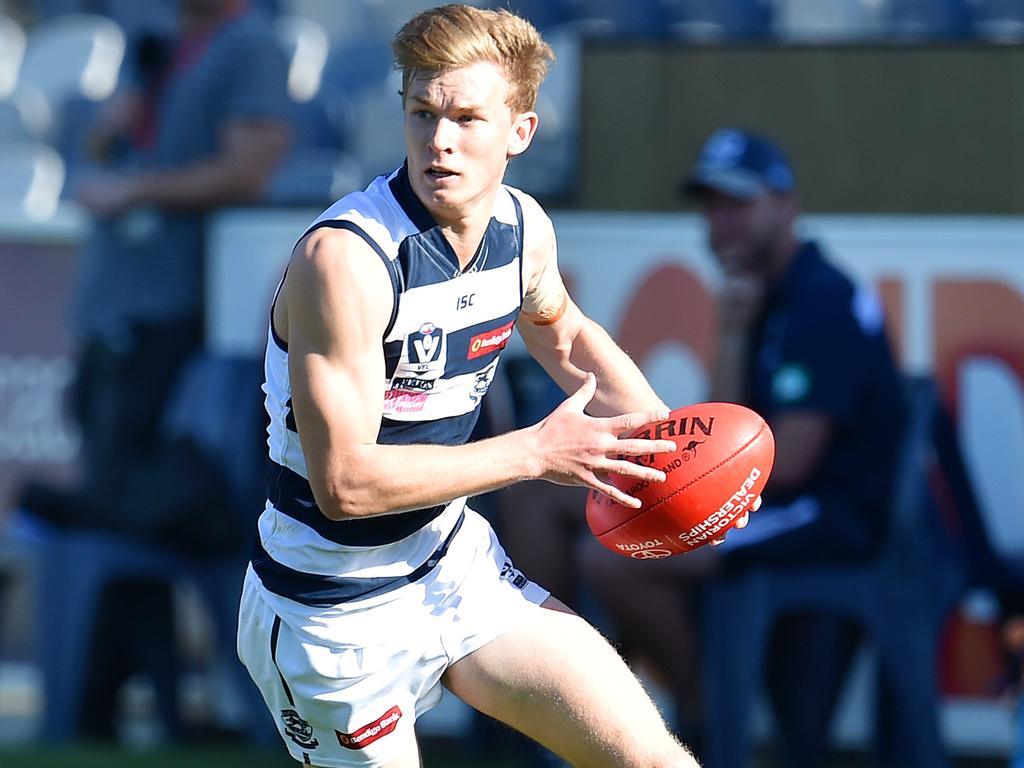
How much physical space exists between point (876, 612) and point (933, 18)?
11.1 ft

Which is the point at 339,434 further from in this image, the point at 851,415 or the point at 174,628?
the point at 174,628

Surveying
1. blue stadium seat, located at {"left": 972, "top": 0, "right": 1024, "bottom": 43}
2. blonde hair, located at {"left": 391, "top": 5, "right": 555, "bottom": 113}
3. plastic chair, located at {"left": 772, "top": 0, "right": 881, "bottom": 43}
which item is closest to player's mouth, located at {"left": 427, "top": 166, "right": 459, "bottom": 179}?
blonde hair, located at {"left": 391, "top": 5, "right": 555, "bottom": 113}

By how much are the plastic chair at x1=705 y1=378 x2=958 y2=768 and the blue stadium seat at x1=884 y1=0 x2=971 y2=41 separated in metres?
2.72

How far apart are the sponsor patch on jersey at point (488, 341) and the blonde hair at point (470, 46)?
0.44m

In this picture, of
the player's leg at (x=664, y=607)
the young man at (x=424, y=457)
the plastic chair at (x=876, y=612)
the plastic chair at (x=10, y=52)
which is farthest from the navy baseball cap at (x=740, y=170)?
the plastic chair at (x=10, y=52)

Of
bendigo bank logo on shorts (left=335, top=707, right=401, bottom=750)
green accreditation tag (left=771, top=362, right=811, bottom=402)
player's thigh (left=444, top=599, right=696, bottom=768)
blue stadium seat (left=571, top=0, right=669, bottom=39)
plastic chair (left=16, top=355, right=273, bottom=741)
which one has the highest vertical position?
blue stadium seat (left=571, top=0, right=669, bottom=39)

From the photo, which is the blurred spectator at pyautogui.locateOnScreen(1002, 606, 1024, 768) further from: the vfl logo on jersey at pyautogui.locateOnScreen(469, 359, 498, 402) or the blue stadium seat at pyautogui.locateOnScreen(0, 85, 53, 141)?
the blue stadium seat at pyautogui.locateOnScreen(0, 85, 53, 141)

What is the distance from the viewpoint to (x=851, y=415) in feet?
17.3

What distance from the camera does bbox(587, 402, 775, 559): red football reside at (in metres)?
3.47

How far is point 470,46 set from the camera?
3.22 meters

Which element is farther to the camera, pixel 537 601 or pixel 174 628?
pixel 174 628

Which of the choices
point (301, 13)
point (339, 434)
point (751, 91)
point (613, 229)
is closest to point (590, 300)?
point (613, 229)

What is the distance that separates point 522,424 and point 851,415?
1.12 metres

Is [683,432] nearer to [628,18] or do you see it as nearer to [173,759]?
[173,759]
